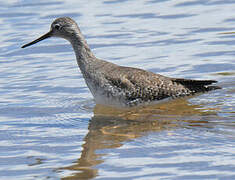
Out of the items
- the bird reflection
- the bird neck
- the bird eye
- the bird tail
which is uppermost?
the bird eye

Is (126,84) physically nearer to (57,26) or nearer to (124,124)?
(124,124)

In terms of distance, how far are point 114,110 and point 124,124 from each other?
3.22 ft

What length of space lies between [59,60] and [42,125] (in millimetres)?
3728

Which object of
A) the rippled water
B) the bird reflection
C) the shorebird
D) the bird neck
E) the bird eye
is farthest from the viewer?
the bird eye

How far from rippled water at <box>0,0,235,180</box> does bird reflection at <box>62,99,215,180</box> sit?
0.02 m

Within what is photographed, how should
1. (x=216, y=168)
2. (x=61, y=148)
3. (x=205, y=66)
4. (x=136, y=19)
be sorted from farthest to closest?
(x=136, y=19) → (x=205, y=66) → (x=61, y=148) → (x=216, y=168)

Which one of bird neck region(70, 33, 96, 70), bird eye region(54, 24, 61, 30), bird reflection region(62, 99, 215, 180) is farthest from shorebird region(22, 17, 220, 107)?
bird eye region(54, 24, 61, 30)

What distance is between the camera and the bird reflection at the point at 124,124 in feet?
25.7

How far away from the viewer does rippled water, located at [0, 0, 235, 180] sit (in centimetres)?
761

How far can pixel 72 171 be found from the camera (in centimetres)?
748

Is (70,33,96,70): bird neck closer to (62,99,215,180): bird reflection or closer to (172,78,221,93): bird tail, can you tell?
(62,99,215,180): bird reflection

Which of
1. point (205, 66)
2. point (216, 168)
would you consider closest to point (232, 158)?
point (216, 168)

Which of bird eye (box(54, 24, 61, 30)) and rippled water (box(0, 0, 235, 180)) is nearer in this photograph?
rippled water (box(0, 0, 235, 180))

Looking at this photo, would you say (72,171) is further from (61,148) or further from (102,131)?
(102,131)
